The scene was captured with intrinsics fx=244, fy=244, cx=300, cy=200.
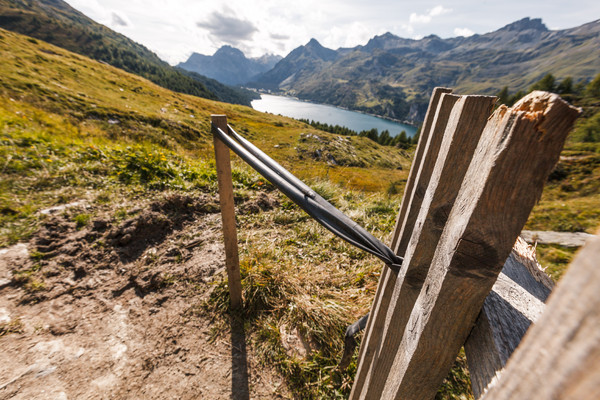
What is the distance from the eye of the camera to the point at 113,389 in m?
2.45

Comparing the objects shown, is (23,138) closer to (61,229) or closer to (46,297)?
(61,229)

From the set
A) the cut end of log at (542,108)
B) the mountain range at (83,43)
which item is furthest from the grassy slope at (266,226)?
the mountain range at (83,43)

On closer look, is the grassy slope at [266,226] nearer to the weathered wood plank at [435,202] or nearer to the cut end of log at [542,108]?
the weathered wood plank at [435,202]

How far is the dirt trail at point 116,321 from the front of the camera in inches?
98.2

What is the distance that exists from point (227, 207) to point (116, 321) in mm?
2120

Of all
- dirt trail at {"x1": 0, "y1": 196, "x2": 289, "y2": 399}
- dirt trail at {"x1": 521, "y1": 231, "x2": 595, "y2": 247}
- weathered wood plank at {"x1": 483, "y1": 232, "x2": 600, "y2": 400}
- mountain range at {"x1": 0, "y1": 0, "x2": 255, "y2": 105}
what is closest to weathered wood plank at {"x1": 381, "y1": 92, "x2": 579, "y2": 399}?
weathered wood plank at {"x1": 483, "y1": 232, "x2": 600, "y2": 400}

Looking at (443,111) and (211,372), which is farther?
(211,372)

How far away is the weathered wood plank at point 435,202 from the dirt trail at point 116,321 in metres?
2.08

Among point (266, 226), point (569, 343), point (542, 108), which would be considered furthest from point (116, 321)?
point (542, 108)

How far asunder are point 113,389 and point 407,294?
10.2 ft

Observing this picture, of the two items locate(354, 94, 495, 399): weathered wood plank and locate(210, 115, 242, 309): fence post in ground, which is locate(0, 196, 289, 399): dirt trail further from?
locate(354, 94, 495, 399): weathered wood plank

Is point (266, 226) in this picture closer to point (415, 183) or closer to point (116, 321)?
point (116, 321)

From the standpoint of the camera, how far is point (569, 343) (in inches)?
14.9

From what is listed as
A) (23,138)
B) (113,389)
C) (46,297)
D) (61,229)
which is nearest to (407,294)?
(113,389)
